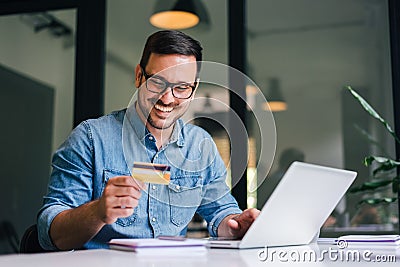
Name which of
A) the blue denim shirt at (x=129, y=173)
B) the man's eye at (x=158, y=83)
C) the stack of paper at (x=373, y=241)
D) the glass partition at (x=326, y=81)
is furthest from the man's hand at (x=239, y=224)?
the glass partition at (x=326, y=81)

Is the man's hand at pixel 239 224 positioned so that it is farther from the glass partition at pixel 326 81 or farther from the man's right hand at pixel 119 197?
the glass partition at pixel 326 81

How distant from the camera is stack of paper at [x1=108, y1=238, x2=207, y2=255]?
44.6 inches

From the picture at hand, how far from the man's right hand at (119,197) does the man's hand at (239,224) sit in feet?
1.02

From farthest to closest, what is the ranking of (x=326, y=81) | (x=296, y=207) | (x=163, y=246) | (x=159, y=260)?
(x=326, y=81) < (x=296, y=207) < (x=163, y=246) < (x=159, y=260)

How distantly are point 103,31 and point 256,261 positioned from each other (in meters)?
2.61

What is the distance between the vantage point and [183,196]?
182cm

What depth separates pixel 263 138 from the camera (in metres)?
1.79

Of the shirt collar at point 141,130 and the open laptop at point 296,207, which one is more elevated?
the shirt collar at point 141,130

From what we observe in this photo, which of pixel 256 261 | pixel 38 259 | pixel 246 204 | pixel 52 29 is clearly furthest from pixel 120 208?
pixel 52 29

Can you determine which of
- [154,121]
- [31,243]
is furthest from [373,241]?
[31,243]

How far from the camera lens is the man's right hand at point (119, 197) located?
50.1 inches

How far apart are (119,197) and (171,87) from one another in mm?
521

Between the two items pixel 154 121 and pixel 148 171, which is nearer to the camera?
pixel 148 171

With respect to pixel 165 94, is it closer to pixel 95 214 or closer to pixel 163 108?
pixel 163 108
